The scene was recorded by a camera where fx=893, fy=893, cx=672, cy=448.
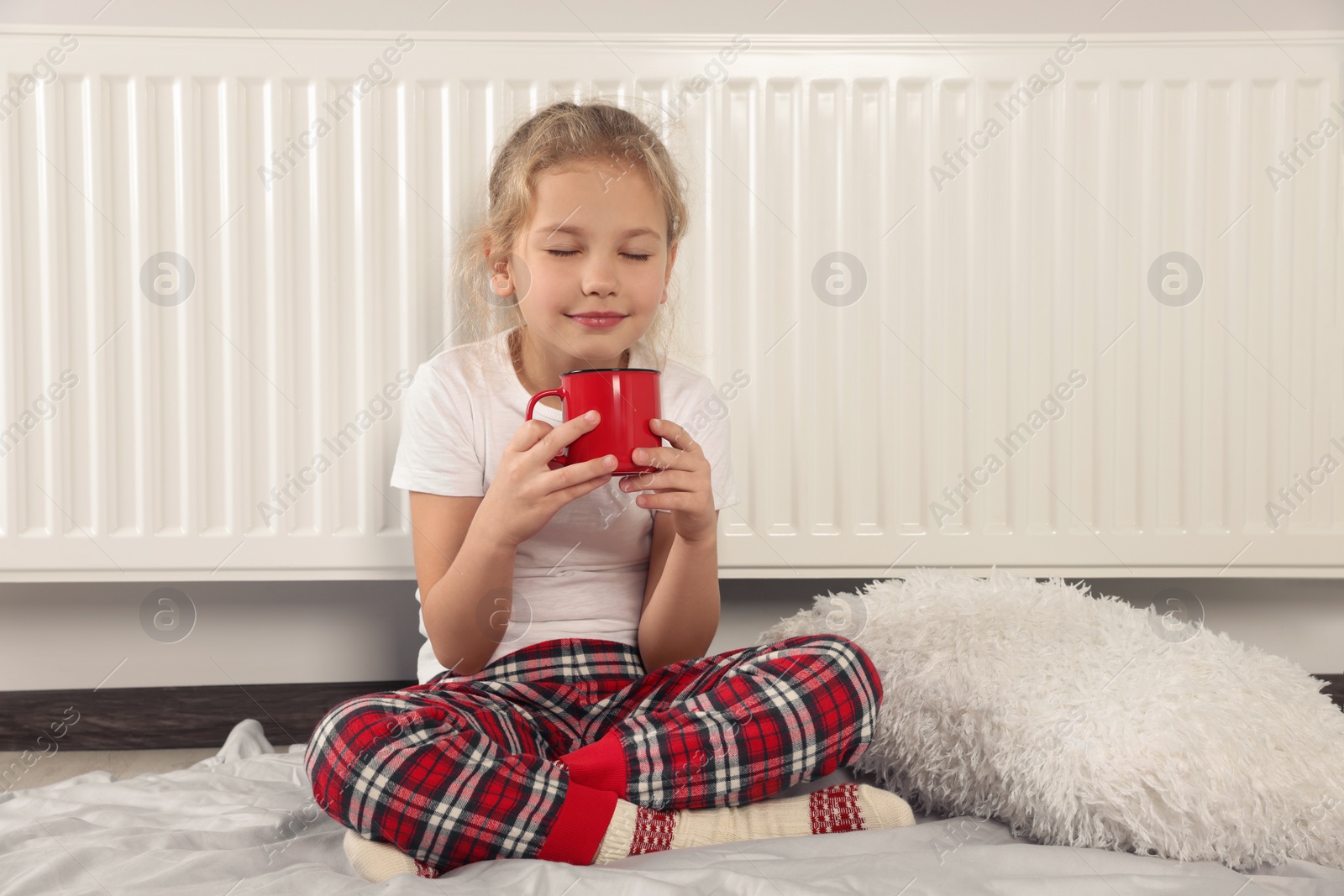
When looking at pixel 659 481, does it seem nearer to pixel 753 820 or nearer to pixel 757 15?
pixel 753 820

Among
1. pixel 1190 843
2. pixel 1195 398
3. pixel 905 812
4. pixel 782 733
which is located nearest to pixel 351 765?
pixel 782 733

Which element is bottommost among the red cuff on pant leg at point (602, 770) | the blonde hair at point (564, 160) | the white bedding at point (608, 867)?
the white bedding at point (608, 867)

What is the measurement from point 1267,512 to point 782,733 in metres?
0.75

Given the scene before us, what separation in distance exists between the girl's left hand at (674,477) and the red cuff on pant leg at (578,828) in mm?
214

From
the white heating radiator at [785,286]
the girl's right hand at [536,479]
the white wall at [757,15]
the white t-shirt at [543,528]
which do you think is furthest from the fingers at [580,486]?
the white wall at [757,15]

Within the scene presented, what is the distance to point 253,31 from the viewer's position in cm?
100

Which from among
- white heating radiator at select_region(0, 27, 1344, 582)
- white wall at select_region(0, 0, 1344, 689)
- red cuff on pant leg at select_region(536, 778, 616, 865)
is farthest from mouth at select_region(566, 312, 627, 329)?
white wall at select_region(0, 0, 1344, 689)

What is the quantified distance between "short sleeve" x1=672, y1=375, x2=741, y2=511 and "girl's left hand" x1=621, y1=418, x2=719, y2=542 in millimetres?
179

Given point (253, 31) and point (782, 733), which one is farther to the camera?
point (253, 31)

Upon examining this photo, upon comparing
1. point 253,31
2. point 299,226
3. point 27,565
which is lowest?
point 27,565

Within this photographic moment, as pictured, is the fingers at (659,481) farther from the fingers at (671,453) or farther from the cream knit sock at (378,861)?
the cream knit sock at (378,861)

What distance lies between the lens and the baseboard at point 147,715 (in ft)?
3.63

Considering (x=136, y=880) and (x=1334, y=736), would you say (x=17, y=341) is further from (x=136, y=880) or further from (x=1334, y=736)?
(x=1334, y=736)

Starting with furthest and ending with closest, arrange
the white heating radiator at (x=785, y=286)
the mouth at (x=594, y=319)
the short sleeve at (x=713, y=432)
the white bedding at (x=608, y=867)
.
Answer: the white heating radiator at (x=785, y=286), the short sleeve at (x=713, y=432), the mouth at (x=594, y=319), the white bedding at (x=608, y=867)
